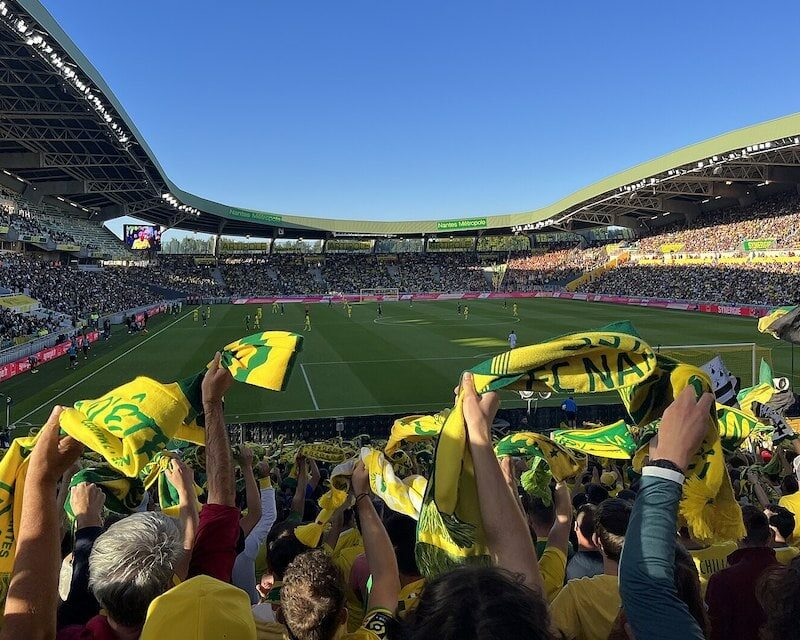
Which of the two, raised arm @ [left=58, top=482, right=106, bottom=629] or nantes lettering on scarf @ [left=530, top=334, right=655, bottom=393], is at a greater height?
nantes lettering on scarf @ [left=530, top=334, right=655, bottom=393]

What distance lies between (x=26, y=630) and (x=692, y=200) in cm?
7736

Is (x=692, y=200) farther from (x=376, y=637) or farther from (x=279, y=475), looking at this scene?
(x=376, y=637)

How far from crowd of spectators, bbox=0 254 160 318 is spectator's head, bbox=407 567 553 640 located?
153 ft

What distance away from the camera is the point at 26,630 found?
6.97 ft

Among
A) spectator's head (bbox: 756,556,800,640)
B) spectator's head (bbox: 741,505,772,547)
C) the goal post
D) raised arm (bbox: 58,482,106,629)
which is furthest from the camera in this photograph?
the goal post

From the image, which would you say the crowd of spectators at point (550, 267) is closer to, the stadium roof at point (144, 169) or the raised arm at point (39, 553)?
the stadium roof at point (144, 169)

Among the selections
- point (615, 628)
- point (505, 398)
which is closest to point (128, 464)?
point (615, 628)

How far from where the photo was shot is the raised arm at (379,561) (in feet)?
8.45

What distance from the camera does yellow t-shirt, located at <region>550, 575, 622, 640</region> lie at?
8.74ft

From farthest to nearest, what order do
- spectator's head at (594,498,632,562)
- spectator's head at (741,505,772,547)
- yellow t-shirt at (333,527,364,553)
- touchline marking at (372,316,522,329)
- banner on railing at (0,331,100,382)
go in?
touchline marking at (372,316,522,329) → banner on railing at (0,331,100,382) → yellow t-shirt at (333,527,364,553) → spectator's head at (741,505,772,547) → spectator's head at (594,498,632,562)

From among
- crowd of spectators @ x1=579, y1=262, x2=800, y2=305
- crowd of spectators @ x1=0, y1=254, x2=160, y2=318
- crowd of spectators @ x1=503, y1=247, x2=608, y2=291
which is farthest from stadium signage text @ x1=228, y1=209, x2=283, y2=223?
crowd of spectators @ x1=579, y1=262, x2=800, y2=305

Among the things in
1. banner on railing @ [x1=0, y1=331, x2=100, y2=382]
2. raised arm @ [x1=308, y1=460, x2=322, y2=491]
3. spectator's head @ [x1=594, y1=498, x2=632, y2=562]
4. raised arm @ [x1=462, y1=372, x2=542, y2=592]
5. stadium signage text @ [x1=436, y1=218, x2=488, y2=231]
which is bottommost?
banner on railing @ [x1=0, y1=331, x2=100, y2=382]

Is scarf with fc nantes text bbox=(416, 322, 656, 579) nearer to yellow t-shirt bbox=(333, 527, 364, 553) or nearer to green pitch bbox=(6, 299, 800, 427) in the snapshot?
yellow t-shirt bbox=(333, 527, 364, 553)

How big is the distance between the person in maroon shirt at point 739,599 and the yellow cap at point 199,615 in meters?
2.36
